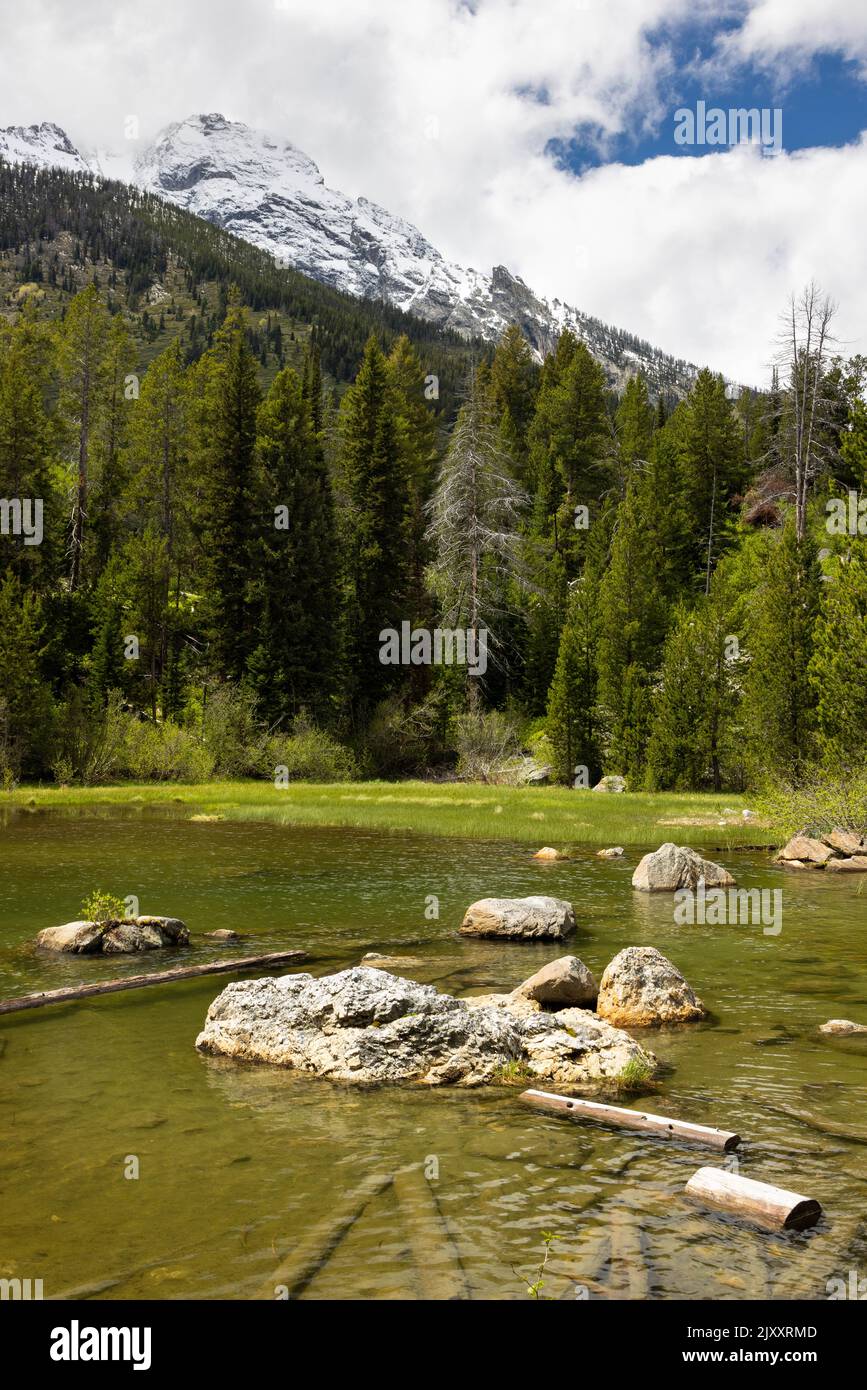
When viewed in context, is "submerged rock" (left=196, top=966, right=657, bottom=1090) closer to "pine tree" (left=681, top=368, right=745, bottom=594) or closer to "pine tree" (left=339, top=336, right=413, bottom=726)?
"pine tree" (left=339, top=336, right=413, bottom=726)

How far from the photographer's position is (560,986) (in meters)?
12.1

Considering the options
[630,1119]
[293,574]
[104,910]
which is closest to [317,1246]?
[630,1119]

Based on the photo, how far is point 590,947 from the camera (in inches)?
630

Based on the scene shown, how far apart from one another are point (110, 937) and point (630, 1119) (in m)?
9.73

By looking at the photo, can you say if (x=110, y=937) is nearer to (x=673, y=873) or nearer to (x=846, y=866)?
(x=673, y=873)

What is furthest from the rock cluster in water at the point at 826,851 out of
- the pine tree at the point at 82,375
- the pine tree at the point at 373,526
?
the pine tree at the point at 82,375

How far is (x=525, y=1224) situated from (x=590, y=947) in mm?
9733

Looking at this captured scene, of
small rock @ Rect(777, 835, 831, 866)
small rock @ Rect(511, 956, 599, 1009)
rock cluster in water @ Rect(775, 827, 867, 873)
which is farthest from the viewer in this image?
small rock @ Rect(777, 835, 831, 866)

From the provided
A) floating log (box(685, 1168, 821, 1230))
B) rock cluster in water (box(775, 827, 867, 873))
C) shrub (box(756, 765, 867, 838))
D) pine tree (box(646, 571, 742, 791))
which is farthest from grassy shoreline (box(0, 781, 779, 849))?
floating log (box(685, 1168, 821, 1230))

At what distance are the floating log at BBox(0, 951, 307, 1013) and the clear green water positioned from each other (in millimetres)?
173

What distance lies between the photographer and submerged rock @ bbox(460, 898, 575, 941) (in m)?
16.5

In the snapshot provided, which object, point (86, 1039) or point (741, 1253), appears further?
point (86, 1039)
